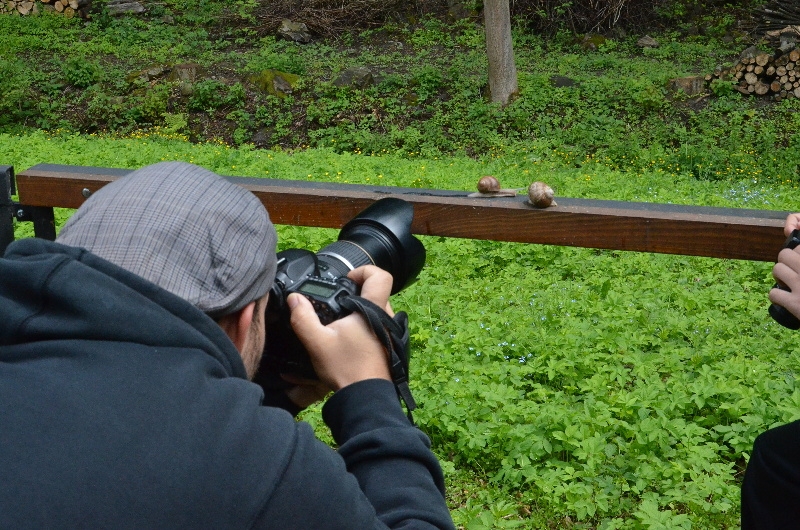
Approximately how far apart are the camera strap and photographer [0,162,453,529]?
199 millimetres

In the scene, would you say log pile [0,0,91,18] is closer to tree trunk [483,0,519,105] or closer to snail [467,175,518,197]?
tree trunk [483,0,519,105]

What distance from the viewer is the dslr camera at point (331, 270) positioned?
57.6 inches

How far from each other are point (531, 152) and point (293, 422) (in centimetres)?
997

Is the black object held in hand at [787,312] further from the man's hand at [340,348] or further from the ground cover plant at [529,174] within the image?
the ground cover plant at [529,174]

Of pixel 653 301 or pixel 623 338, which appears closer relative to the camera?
pixel 623 338

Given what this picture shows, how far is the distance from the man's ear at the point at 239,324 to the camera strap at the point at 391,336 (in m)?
0.22

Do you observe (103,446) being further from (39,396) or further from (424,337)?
(424,337)

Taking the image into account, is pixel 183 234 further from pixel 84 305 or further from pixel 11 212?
pixel 11 212

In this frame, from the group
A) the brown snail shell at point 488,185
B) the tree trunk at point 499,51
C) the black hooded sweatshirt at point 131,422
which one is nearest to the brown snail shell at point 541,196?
the brown snail shell at point 488,185

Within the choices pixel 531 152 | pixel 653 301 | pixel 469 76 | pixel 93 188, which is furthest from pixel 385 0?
pixel 93 188

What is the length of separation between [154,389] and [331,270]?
665 millimetres

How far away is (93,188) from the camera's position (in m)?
2.53

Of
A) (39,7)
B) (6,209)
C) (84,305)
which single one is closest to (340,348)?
(84,305)

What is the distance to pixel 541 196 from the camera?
2260 mm
